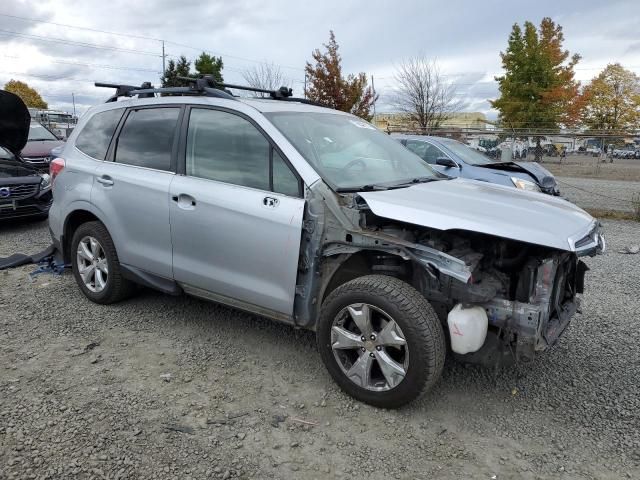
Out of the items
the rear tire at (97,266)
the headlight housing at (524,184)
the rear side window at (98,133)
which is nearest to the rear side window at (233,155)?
the rear side window at (98,133)

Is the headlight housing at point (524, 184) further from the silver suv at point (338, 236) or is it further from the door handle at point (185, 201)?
the door handle at point (185, 201)

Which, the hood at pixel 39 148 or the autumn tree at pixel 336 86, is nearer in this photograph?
the hood at pixel 39 148

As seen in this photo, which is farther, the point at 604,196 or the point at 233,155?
the point at 604,196

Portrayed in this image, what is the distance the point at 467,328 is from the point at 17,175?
790cm

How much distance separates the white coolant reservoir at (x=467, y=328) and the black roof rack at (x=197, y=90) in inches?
90.4

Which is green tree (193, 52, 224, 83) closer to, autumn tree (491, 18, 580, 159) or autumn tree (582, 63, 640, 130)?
autumn tree (491, 18, 580, 159)

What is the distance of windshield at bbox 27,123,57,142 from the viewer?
12.0m

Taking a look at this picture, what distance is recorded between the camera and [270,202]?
337 cm

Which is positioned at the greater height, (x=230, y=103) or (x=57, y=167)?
(x=230, y=103)

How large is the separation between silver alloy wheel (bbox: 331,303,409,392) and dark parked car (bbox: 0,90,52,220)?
585cm

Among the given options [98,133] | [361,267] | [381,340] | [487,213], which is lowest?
[381,340]

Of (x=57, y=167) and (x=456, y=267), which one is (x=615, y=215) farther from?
(x=57, y=167)

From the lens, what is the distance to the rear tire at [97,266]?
14.6 ft

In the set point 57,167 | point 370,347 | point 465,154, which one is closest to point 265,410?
point 370,347
